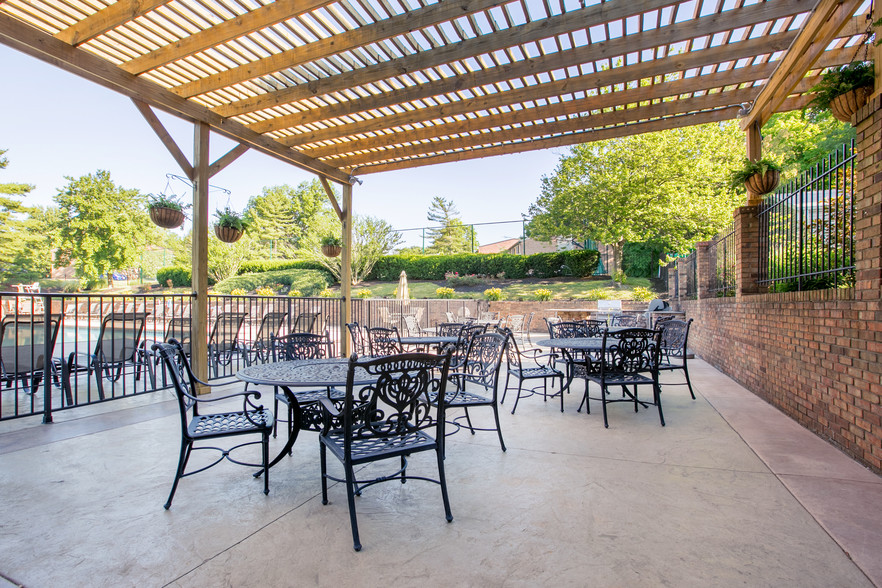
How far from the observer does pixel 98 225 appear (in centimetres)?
2619

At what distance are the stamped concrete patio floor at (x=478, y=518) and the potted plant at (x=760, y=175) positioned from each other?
3006 mm

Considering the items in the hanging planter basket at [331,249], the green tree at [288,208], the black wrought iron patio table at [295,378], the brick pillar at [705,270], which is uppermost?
the green tree at [288,208]

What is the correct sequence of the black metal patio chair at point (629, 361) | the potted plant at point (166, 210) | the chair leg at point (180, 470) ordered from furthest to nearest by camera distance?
the potted plant at point (166, 210) → the black metal patio chair at point (629, 361) → the chair leg at point (180, 470)

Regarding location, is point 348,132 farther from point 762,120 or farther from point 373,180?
point 373,180

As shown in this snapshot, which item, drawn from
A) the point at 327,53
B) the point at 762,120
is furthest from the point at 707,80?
the point at 327,53

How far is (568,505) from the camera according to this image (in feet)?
7.26

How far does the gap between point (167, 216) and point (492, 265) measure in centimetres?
1594

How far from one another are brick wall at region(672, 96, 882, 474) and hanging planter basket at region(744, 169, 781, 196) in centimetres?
127

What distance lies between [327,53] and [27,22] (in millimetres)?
2291

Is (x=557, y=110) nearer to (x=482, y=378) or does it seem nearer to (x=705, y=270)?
(x=482, y=378)

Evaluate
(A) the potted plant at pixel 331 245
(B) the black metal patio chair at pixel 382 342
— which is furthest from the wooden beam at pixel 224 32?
(A) the potted plant at pixel 331 245

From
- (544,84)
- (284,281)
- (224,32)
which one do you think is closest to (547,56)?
(544,84)

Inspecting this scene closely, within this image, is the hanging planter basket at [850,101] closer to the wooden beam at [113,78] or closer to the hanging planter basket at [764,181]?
the hanging planter basket at [764,181]

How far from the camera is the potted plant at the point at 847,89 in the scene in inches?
117
